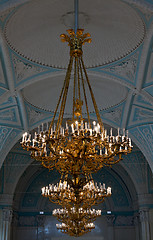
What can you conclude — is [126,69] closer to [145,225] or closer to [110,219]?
[145,225]

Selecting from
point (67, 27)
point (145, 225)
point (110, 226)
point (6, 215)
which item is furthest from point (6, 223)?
point (67, 27)

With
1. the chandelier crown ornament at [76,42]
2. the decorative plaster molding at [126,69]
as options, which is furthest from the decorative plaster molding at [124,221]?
the chandelier crown ornament at [76,42]

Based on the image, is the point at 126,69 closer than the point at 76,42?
No

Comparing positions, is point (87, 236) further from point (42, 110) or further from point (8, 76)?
point (8, 76)

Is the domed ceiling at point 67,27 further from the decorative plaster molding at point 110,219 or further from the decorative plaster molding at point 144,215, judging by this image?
the decorative plaster molding at point 110,219

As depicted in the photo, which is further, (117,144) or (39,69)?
(39,69)

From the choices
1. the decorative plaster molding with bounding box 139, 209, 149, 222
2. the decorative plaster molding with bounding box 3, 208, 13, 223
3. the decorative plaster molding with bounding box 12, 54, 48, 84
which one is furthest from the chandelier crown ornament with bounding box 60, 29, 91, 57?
the decorative plaster molding with bounding box 139, 209, 149, 222

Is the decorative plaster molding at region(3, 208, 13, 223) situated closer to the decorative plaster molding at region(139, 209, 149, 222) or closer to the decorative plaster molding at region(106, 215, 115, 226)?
the decorative plaster molding at region(106, 215, 115, 226)

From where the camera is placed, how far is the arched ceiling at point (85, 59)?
801 cm

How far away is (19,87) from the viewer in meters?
10.8

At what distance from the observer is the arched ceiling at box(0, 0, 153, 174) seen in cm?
801

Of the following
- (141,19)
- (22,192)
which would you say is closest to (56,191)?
(141,19)

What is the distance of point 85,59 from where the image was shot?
10023 mm

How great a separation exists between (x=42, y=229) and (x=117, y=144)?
51.3 feet
